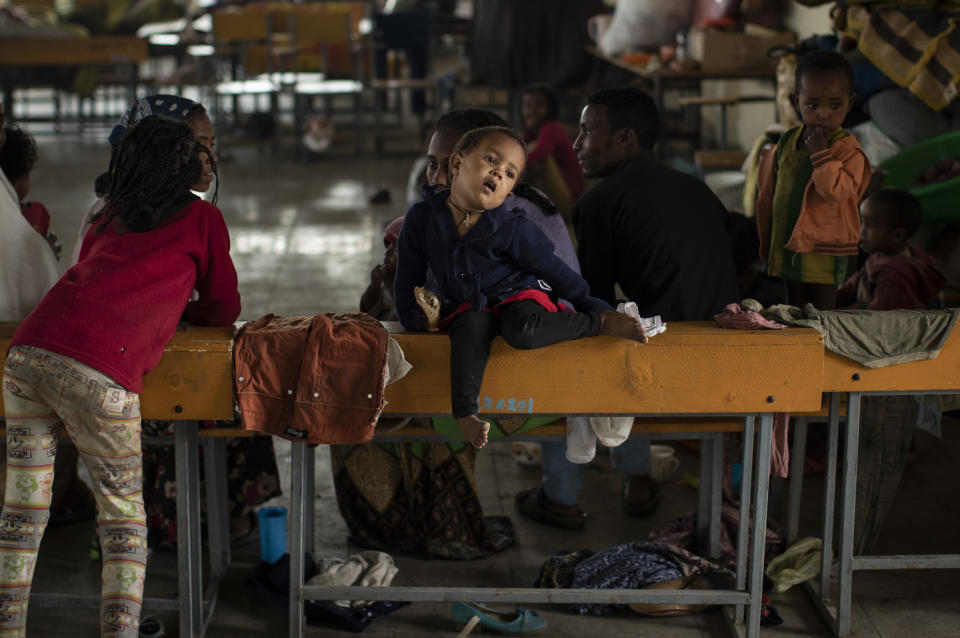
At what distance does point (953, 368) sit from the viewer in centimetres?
273

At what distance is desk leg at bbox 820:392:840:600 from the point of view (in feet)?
9.71

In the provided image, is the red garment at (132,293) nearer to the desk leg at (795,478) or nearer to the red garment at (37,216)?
the red garment at (37,216)

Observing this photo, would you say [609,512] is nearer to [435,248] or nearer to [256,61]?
[435,248]

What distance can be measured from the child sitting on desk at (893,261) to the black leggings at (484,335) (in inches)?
58.7

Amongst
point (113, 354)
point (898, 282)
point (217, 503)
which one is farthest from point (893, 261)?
point (113, 354)

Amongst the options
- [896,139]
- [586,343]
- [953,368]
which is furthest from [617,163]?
[896,139]

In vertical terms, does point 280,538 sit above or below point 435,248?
below

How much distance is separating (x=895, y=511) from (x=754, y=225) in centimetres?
119

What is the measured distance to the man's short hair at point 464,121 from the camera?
123 inches

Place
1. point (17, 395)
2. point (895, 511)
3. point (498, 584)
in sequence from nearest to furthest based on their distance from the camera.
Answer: point (17, 395)
point (498, 584)
point (895, 511)

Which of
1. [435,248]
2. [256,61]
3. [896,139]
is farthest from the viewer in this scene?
[256,61]

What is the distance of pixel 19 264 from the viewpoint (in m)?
2.91

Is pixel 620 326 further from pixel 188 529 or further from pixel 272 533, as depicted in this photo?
pixel 272 533

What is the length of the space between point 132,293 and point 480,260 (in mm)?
792
